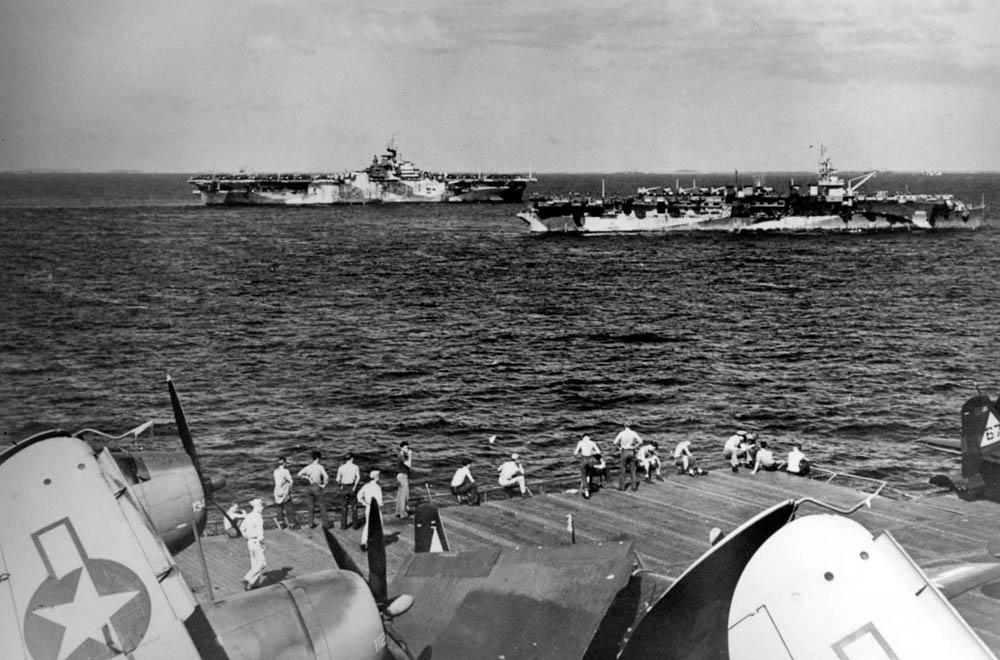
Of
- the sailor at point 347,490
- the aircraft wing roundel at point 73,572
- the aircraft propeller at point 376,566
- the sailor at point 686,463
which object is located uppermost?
the aircraft wing roundel at point 73,572

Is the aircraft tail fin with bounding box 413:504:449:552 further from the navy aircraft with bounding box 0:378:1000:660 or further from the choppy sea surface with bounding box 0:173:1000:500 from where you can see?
the choppy sea surface with bounding box 0:173:1000:500

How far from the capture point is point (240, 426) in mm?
33000

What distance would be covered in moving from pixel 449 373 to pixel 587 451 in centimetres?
2341

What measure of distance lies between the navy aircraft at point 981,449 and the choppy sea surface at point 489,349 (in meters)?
8.38

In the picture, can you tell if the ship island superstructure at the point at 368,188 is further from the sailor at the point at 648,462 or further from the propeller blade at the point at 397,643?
the propeller blade at the point at 397,643

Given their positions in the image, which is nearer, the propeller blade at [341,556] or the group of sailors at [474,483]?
the propeller blade at [341,556]

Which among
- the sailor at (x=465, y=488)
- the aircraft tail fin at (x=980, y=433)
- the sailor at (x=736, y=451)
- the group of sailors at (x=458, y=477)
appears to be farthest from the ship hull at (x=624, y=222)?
the sailor at (x=465, y=488)

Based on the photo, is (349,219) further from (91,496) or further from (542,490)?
(91,496)

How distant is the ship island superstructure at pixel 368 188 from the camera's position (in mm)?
149500

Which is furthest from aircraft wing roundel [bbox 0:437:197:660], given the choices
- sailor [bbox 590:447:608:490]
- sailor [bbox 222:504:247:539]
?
sailor [bbox 590:447:608:490]

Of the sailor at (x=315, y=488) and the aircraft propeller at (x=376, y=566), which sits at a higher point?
the aircraft propeller at (x=376, y=566)

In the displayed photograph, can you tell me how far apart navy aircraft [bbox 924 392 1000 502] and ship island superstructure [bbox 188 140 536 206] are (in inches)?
5614

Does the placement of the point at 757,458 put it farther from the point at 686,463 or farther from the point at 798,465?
the point at 686,463

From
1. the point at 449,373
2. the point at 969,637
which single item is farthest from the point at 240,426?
the point at 969,637
